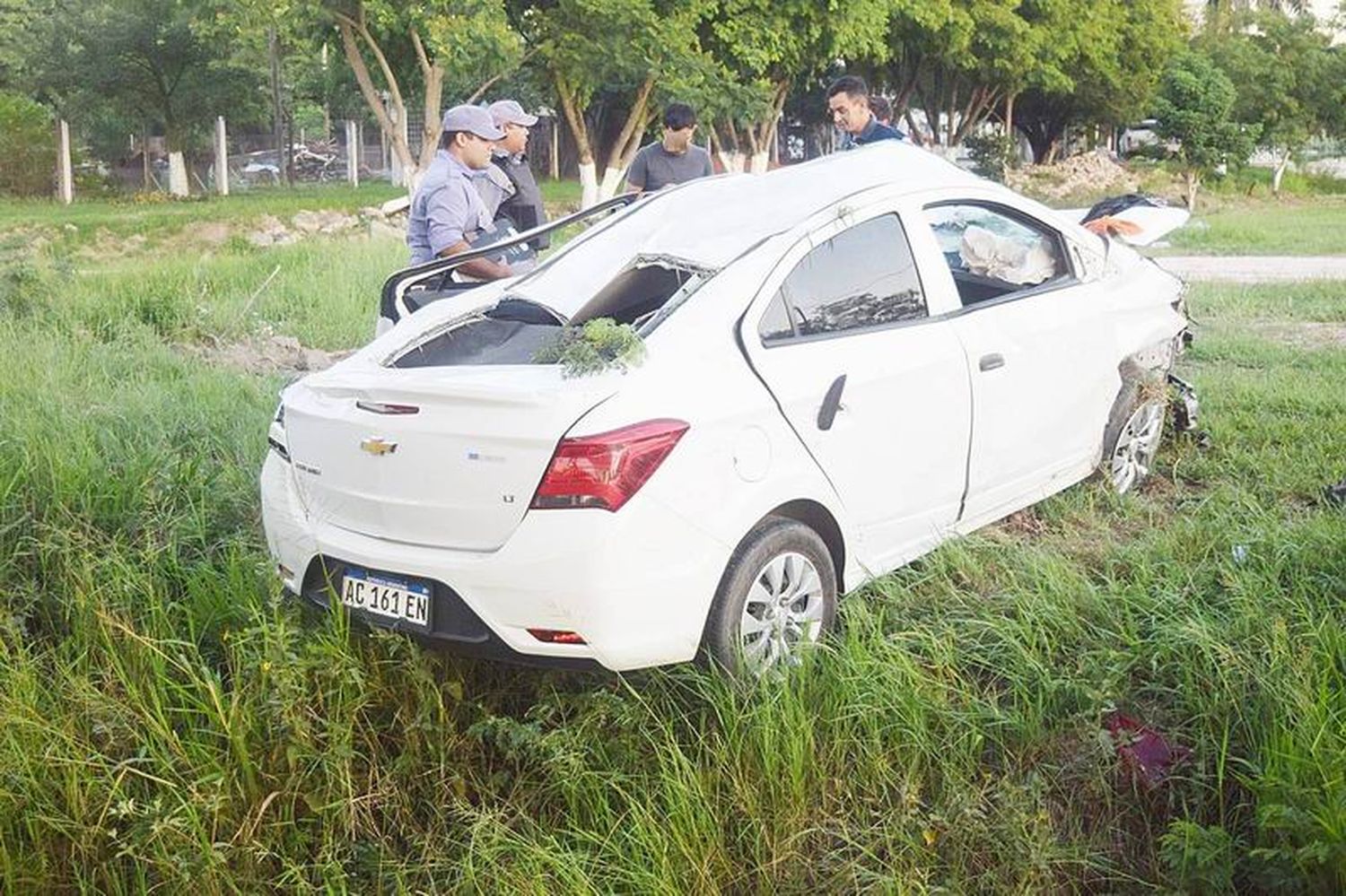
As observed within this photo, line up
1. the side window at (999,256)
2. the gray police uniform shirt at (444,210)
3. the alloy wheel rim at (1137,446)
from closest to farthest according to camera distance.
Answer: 1. the side window at (999,256)
2. the alloy wheel rim at (1137,446)
3. the gray police uniform shirt at (444,210)

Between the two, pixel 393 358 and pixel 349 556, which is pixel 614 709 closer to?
pixel 349 556

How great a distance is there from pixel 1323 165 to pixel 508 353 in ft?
168

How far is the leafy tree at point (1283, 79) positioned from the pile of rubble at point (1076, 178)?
466 cm

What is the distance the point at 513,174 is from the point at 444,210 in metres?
1.42

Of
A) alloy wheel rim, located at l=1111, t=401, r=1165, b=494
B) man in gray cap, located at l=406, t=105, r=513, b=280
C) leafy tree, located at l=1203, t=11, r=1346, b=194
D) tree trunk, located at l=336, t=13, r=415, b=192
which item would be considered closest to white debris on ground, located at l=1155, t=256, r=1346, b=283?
alloy wheel rim, located at l=1111, t=401, r=1165, b=494

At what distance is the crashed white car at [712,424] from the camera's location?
3.39 m

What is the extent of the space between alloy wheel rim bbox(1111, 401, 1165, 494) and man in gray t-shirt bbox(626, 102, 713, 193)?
10.8 feet

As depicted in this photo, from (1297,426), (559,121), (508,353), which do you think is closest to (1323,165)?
(559,121)

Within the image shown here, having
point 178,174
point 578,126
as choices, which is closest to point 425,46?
point 578,126

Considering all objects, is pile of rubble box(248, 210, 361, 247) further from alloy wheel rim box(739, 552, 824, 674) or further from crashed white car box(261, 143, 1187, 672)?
alloy wheel rim box(739, 552, 824, 674)

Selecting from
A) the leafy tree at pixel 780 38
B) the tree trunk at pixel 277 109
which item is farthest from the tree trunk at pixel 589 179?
the tree trunk at pixel 277 109

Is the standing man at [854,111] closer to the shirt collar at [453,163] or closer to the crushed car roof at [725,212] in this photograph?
the shirt collar at [453,163]

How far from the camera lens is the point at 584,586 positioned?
3314mm

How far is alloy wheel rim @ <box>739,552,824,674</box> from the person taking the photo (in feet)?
11.9
